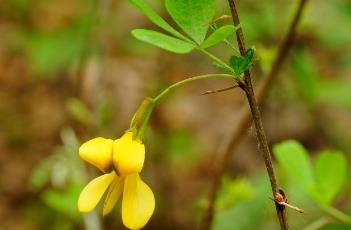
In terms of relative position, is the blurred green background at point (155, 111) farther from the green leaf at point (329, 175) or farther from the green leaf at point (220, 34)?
the green leaf at point (220, 34)

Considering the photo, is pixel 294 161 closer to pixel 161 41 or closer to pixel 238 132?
pixel 238 132

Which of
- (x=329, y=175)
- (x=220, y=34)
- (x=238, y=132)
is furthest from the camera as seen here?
(x=238, y=132)

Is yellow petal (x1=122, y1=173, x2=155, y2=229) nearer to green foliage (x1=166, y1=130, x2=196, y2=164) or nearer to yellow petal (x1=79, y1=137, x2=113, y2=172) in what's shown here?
yellow petal (x1=79, y1=137, x2=113, y2=172)

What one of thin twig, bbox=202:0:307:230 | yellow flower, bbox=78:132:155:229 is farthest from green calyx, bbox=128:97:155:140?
thin twig, bbox=202:0:307:230

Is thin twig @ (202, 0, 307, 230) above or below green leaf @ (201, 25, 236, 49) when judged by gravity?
below

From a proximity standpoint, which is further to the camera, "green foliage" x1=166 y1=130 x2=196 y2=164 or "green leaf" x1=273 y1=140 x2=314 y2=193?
"green foliage" x1=166 y1=130 x2=196 y2=164

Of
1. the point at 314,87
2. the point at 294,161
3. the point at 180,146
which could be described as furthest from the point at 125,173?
the point at 180,146
